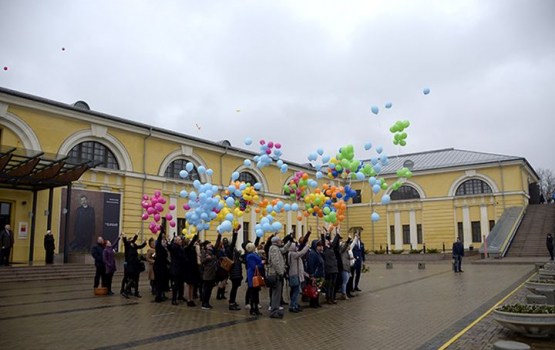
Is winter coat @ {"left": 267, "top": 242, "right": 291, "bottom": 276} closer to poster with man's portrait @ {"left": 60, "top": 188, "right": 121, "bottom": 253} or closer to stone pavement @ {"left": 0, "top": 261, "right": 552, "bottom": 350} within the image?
stone pavement @ {"left": 0, "top": 261, "right": 552, "bottom": 350}

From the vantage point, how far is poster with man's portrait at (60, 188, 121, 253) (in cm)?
2386

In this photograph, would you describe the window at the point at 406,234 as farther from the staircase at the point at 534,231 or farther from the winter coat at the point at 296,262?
the winter coat at the point at 296,262

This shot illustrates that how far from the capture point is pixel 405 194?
1833 inches

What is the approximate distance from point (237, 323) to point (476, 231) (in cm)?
3747

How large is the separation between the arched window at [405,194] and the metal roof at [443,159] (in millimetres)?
1987

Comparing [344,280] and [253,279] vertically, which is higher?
[253,279]

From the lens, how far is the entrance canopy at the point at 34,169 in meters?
19.1

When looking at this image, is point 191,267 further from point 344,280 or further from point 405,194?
point 405,194

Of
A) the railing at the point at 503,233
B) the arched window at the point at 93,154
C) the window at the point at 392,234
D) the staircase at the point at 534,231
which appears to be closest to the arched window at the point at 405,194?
the window at the point at 392,234

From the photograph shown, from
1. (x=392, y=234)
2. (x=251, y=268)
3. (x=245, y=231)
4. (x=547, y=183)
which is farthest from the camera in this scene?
(x=547, y=183)

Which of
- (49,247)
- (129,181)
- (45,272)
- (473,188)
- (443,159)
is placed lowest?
(45,272)

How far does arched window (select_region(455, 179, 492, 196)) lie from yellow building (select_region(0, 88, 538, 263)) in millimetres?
93

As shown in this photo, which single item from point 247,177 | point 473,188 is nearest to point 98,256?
point 247,177

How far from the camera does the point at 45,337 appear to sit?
832 centimetres
